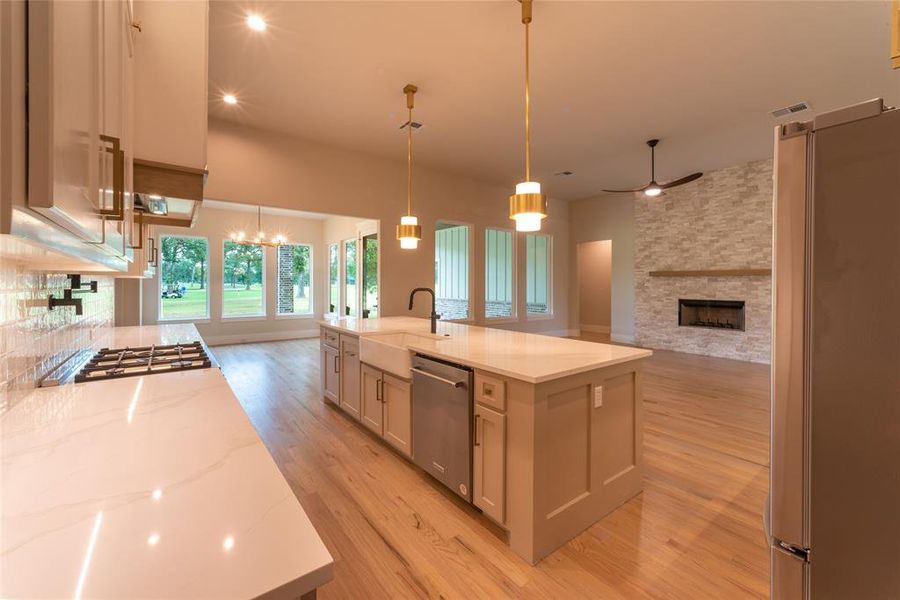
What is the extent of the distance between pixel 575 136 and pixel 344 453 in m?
4.47

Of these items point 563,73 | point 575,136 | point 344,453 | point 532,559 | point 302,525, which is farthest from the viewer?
point 575,136

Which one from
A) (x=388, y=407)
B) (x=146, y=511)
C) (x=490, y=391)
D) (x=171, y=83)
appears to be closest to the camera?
(x=146, y=511)

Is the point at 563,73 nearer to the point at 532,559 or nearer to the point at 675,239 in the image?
the point at 532,559

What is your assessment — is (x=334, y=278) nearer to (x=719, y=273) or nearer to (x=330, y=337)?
(x=330, y=337)

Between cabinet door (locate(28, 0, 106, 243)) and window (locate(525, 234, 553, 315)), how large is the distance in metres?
7.81

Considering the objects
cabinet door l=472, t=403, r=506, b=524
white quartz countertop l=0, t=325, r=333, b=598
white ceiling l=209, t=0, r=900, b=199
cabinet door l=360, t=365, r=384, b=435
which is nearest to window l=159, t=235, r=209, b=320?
white ceiling l=209, t=0, r=900, b=199

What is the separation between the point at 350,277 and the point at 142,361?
21.7ft

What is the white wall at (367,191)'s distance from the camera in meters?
4.32

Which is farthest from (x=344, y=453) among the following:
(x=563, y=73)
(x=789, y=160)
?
(x=563, y=73)

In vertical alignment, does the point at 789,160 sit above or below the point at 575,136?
below

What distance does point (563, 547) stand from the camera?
6.26 ft

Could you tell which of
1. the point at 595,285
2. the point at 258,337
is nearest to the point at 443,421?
the point at 258,337

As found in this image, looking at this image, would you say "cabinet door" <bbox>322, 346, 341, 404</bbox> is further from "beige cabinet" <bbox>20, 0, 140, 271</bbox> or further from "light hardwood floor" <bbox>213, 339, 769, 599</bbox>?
"beige cabinet" <bbox>20, 0, 140, 271</bbox>

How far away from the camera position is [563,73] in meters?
3.39
